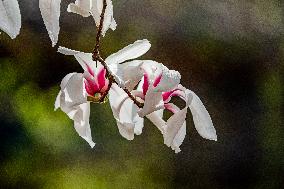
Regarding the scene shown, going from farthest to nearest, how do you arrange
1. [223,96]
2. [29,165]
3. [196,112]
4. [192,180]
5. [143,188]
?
1. [223,96]
2. [192,180]
3. [143,188]
4. [29,165]
5. [196,112]

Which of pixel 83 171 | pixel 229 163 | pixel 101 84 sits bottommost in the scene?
pixel 229 163

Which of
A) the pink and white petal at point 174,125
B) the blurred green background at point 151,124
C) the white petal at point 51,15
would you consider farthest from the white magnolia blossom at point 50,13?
the blurred green background at point 151,124

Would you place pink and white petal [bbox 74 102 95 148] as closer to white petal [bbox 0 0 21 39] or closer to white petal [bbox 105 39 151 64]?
white petal [bbox 105 39 151 64]

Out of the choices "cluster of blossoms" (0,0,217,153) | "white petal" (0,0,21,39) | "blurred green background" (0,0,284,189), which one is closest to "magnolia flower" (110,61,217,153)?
"cluster of blossoms" (0,0,217,153)

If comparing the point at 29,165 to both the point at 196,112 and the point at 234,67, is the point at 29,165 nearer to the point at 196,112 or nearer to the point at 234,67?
the point at 234,67

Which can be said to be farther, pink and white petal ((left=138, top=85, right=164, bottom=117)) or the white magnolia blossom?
pink and white petal ((left=138, top=85, right=164, bottom=117))

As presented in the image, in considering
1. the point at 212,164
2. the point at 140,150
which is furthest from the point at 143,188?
the point at 212,164
